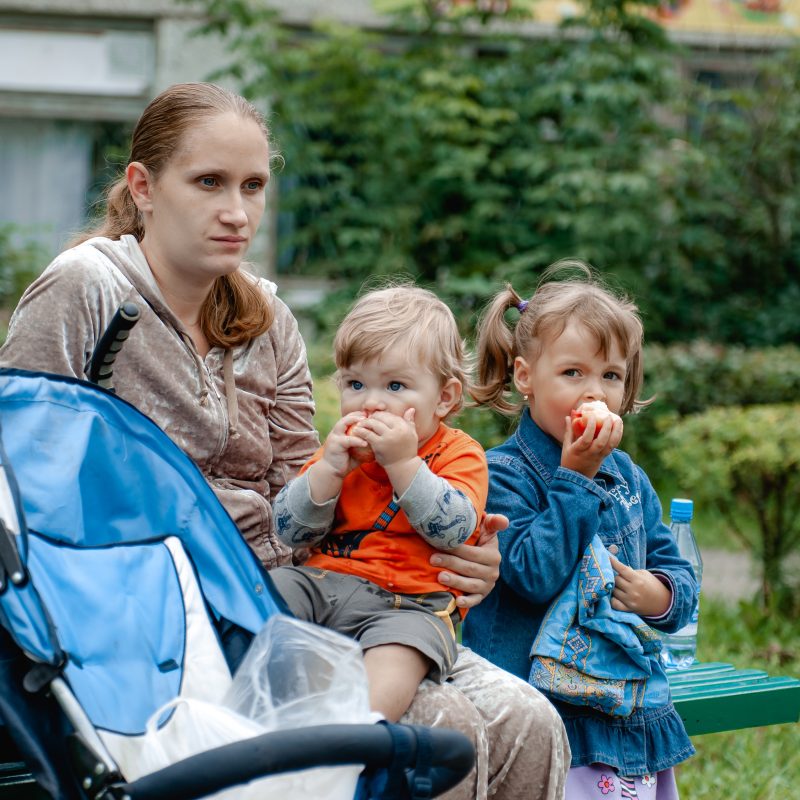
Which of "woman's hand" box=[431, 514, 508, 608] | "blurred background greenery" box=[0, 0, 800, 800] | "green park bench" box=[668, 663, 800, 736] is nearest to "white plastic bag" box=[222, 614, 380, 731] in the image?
"woman's hand" box=[431, 514, 508, 608]

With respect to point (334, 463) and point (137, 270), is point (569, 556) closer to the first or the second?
point (334, 463)

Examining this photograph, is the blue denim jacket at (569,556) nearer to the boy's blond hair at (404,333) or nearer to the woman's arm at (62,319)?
the boy's blond hair at (404,333)

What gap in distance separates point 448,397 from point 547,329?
29cm

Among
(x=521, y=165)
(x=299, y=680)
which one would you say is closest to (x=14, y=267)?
(x=521, y=165)

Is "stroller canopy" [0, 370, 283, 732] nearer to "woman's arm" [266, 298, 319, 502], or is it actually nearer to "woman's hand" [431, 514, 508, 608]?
"woman's hand" [431, 514, 508, 608]

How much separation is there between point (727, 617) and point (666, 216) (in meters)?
4.80

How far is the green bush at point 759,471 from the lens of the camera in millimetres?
5508

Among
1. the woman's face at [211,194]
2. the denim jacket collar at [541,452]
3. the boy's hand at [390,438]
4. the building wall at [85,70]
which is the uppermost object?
the building wall at [85,70]

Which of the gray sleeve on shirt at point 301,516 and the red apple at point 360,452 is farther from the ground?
the red apple at point 360,452

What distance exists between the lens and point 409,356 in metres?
2.48

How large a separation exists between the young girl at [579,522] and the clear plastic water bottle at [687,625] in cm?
61

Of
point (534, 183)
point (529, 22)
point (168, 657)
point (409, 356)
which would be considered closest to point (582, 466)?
point (409, 356)

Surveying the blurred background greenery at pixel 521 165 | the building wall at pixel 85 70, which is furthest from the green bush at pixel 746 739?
the building wall at pixel 85 70

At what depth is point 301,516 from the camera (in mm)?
2457
